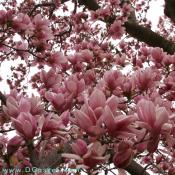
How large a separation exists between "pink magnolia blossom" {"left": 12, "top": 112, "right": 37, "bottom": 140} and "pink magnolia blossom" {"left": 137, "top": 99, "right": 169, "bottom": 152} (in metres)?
0.44

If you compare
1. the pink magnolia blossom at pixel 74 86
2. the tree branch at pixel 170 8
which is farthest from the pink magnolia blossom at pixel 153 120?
the tree branch at pixel 170 8

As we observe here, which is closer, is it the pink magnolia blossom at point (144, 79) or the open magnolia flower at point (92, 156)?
the open magnolia flower at point (92, 156)

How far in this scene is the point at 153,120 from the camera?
1517mm

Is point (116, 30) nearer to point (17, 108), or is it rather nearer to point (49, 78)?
→ point (49, 78)

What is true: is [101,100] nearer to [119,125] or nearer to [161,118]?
[119,125]

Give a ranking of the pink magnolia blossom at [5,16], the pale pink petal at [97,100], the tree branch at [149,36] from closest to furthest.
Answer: the pale pink petal at [97,100] < the pink magnolia blossom at [5,16] < the tree branch at [149,36]

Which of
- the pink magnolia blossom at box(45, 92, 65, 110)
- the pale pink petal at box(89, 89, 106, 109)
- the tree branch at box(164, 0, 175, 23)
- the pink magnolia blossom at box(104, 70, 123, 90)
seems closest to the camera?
the pale pink petal at box(89, 89, 106, 109)

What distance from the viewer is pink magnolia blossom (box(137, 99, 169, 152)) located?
151 cm

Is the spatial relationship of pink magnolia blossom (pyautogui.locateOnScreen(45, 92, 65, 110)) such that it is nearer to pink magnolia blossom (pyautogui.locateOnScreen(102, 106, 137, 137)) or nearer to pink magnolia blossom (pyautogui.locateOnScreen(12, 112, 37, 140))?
pink magnolia blossom (pyautogui.locateOnScreen(12, 112, 37, 140))

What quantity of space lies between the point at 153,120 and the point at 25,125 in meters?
0.52

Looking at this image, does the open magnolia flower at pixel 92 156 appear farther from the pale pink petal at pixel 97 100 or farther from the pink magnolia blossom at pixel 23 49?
the pink magnolia blossom at pixel 23 49

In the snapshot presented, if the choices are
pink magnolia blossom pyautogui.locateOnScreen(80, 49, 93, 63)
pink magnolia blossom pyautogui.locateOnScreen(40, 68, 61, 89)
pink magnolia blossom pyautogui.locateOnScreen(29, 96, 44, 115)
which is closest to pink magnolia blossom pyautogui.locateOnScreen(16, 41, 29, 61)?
pink magnolia blossom pyautogui.locateOnScreen(80, 49, 93, 63)

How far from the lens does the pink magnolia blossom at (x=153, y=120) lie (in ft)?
4.94

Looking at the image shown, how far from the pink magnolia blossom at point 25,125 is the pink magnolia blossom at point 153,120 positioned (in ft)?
1.46
